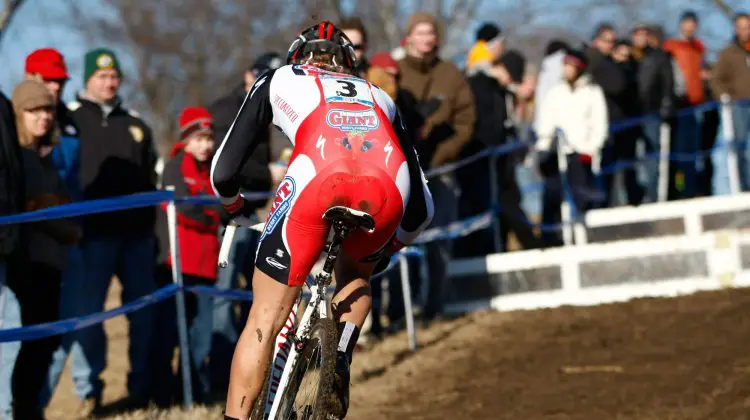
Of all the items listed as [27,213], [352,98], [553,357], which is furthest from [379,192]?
[553,357]

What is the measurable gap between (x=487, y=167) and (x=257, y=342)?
295 inches

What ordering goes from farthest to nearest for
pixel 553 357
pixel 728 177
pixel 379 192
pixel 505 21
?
pixel 505 21
pixel 728 177
pixel 553 357
pixel 379 192

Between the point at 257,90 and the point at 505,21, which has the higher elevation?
the point at 505,21

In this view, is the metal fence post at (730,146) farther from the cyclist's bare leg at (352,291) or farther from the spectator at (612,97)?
the cyclist's bare leg at (352,291)

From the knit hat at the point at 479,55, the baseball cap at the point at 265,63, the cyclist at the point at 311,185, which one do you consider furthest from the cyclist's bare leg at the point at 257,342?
the knit hat at the point at 479,55

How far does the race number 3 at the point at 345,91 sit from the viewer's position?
616 cm

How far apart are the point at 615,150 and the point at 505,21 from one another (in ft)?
59.0

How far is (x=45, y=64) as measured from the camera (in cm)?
937

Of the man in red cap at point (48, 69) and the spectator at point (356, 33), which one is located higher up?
the spectator at point (356, 33)

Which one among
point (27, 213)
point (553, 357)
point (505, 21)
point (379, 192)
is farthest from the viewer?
point (505, 21)

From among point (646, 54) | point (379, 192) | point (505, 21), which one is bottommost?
point (379, 192)

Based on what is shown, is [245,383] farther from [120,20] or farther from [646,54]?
[120,20]

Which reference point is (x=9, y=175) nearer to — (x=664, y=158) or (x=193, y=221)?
(x=193, y=221)

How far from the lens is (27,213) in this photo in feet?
24.5
